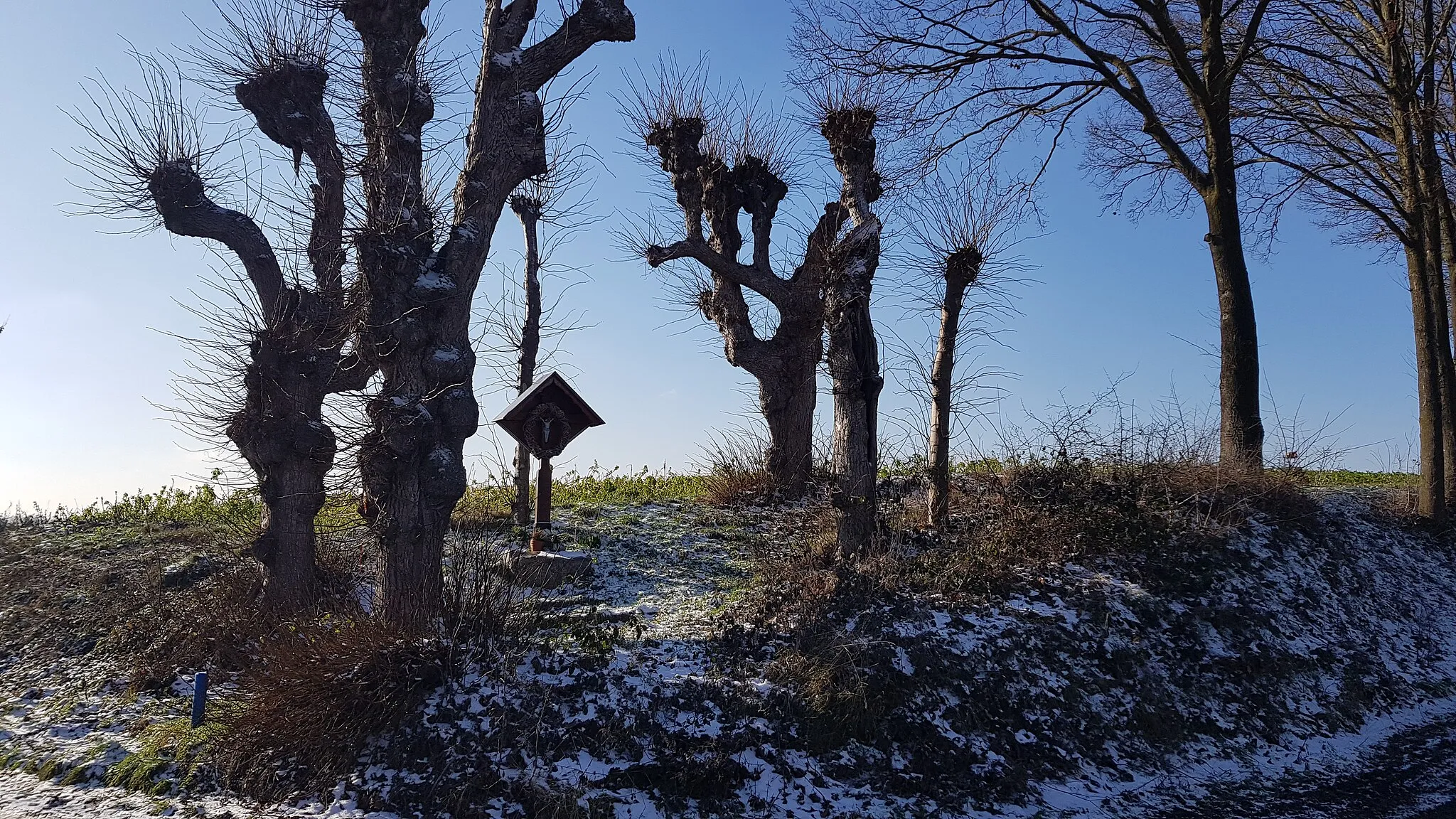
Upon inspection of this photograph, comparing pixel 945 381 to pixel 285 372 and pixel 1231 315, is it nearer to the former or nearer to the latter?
pixel 1231 315

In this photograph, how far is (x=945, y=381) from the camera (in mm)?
9484

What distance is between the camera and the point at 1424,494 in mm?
11719

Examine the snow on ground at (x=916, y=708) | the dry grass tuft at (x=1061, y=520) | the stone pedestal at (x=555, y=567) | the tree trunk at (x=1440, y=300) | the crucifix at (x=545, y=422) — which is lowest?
the snow on ground at (x=916, y=708)

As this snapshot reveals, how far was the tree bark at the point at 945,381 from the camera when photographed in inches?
367

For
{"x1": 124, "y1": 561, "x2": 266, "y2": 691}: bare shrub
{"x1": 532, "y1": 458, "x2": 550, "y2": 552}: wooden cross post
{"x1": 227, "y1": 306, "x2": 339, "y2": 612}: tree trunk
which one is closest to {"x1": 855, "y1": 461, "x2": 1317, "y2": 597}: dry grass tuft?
{"x1": 532, "y1": 458, "x2": 550, "y2": 552}: wooden cross post

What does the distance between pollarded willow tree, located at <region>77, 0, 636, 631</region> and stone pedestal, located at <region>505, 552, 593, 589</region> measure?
79.9 inches

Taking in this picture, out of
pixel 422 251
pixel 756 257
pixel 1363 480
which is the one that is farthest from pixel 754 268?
pixel 1363 480

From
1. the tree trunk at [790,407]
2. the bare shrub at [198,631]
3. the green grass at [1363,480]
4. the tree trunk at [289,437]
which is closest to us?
the bare shrub at [198,631]

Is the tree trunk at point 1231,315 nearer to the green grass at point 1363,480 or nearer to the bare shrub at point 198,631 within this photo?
the green grass at point 1363,480

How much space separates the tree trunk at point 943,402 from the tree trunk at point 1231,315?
12.3 feet

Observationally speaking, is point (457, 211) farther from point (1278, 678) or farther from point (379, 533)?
point (1278, 678)

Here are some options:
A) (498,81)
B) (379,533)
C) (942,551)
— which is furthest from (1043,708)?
(498,81)

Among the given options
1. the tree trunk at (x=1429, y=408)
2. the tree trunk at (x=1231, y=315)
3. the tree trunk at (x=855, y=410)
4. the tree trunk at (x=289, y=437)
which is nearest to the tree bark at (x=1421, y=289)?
the tree trunk at (x=1429, y=408)

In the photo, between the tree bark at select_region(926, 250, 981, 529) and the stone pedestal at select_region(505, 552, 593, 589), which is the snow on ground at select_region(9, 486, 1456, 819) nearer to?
the stone pedestal at select_region(505, 552, 593, 589)
